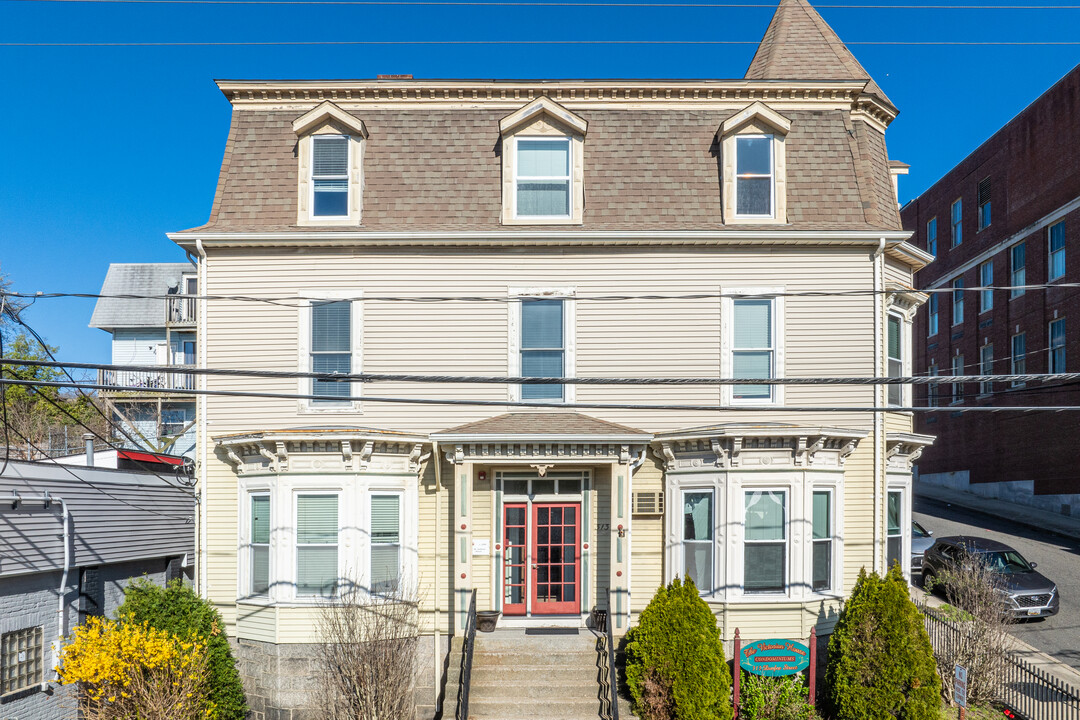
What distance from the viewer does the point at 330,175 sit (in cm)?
1616

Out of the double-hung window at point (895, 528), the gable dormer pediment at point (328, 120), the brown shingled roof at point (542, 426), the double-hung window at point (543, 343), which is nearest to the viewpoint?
the brown shingled roof at point (542, 426)

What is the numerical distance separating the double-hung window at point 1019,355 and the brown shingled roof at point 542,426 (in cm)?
2681

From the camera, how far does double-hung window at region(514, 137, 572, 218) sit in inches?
636

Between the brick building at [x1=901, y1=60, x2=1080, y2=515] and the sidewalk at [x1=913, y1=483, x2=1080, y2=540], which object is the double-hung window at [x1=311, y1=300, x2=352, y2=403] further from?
the sidewalk at [x1=913, y1=483, x2=1080, y2=540]

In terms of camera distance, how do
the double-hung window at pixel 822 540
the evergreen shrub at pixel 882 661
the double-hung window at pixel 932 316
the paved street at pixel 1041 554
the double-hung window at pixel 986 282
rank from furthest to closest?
the double-hung window at pixel 932 316, the double-hung window at pixel 986 282, the paved street at pixel 1041 554, the double-hung window at pixel 822 540, the evergreen shrub at pixel 882 661

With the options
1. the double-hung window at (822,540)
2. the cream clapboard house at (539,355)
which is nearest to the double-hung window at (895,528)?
the cream clapboard house at (539,355)

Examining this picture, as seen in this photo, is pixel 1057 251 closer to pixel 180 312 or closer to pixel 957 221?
pixel 957 221

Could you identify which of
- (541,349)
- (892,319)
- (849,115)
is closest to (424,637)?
(541,349)

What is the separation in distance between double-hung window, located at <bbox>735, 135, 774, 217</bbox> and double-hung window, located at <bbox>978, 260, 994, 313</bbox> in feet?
86.3

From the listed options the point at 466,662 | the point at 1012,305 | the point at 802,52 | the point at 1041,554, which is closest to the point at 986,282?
the point at 1012,305

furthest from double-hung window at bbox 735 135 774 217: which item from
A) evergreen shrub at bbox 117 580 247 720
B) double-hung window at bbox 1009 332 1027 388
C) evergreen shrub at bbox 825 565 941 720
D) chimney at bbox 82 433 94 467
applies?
double-hung window at bbox 1009 332 1027 388

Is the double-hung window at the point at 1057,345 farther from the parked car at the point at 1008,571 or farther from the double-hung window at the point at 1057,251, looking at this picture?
the parked car at the point at 1008,571

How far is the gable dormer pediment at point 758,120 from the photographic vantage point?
16.0 meters

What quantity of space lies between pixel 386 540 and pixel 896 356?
32.4 ft
